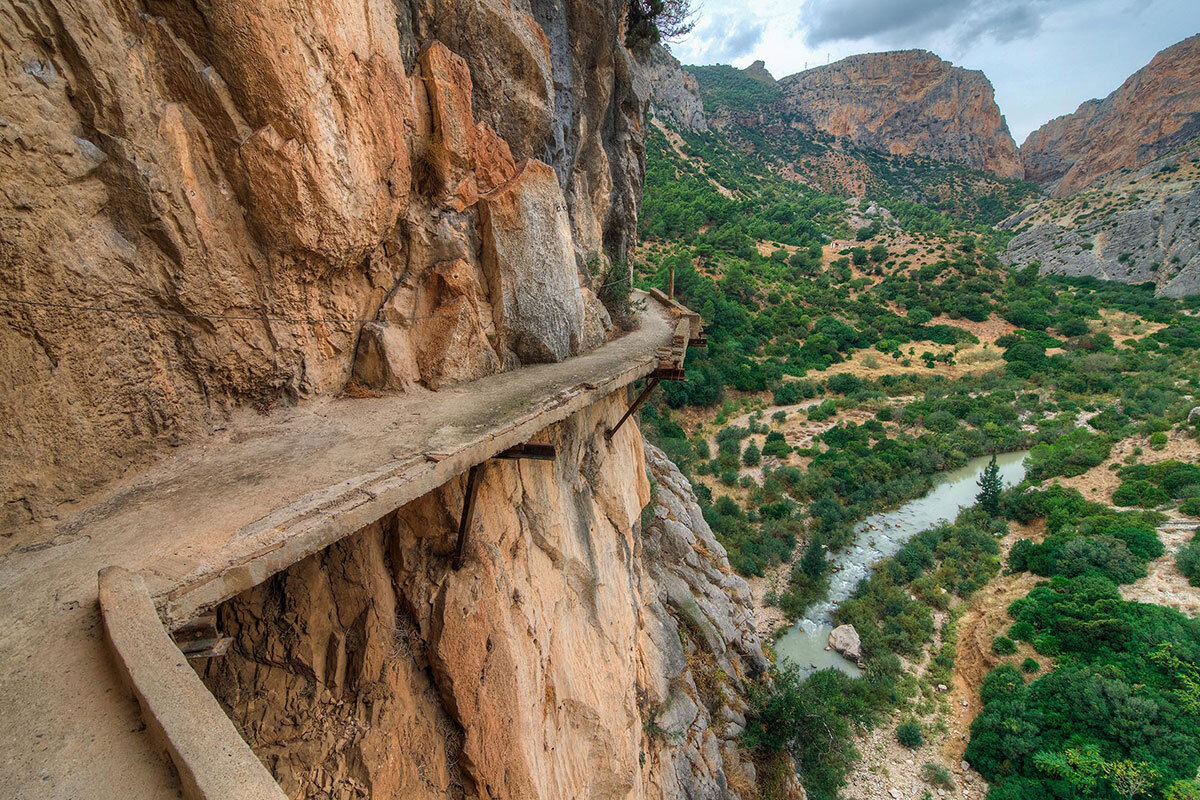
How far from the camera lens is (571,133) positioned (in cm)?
976

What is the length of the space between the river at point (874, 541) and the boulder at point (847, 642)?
244 mm

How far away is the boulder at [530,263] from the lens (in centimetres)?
665

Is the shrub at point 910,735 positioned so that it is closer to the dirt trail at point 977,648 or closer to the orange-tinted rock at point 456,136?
the dirt trail at point 977,648

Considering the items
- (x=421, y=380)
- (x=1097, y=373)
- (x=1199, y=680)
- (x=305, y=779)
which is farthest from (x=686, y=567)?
(x=1097, y=373)

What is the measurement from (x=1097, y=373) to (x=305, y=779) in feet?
153

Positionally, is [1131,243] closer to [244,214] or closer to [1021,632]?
[1021,632]

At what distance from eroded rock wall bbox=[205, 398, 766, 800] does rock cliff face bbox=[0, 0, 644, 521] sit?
1.69 m

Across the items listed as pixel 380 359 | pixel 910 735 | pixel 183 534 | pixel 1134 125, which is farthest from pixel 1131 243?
pixel 183 534

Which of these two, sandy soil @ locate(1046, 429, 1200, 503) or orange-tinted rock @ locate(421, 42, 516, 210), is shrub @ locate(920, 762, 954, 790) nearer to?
sandy soil @ locate(1046, 429, 1200, 503)

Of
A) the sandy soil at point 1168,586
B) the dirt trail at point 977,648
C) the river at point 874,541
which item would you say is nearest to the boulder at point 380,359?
the river at point 874,541

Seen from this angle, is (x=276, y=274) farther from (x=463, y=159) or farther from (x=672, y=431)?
(x=672, y=431)

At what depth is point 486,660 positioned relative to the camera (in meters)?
4.80

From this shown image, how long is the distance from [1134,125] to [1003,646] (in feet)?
337

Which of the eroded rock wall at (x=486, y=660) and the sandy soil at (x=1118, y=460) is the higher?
the eroded rock wall at (x=486, y=660)
